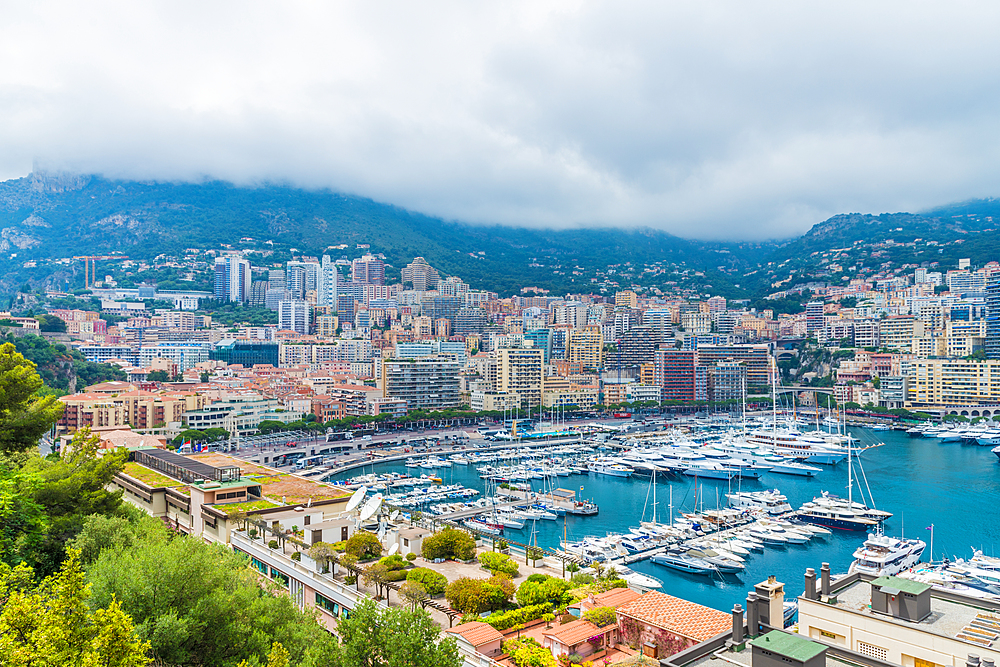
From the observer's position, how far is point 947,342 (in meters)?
74.2

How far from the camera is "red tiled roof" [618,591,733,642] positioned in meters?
10.7

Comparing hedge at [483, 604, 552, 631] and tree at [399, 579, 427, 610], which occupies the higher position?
tree at [399, 579, 427, 610]

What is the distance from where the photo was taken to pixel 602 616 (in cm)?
1120

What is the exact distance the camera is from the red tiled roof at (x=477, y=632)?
33.4 feet

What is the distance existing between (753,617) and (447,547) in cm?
826

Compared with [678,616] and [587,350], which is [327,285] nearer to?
[587,350]

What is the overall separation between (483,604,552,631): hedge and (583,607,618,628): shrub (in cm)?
91

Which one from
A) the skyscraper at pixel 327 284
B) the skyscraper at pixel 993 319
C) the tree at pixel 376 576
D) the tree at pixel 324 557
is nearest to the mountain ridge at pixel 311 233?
the skyscraper at pixel 327 284

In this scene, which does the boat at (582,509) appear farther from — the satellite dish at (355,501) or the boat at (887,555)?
Result: the satellite dish at (355,501)

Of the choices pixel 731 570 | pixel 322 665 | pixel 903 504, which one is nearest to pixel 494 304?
pixel 903 504

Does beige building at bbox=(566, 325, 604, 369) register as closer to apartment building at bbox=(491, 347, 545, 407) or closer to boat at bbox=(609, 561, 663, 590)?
apartment building at bbox=(491, 347, 545, 407)

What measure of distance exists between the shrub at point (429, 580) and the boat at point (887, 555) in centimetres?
1589

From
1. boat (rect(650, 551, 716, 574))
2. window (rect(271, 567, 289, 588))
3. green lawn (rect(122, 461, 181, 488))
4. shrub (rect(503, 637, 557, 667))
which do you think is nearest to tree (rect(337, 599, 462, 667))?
shrub (rect(503, 637, 557, 667))

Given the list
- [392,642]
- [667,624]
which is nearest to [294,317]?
[667,624]
